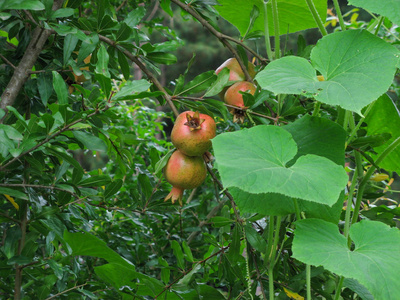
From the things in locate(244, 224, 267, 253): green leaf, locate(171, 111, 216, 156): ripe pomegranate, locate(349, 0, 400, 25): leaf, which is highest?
locate(349, 0, 400, 25): leaf

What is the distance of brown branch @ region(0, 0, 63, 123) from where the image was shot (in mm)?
791

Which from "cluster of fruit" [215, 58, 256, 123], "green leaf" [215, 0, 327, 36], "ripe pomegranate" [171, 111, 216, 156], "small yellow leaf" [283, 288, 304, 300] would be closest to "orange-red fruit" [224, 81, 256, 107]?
"cluster of fruit" [215, 58, 256, 123]

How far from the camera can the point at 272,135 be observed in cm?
58

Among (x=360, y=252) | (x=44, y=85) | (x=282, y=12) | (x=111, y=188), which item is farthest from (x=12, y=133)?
(x=282, y=12)

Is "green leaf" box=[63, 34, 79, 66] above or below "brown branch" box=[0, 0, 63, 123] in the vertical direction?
above

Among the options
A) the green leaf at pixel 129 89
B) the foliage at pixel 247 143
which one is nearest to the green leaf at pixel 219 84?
the foliage at pixel 247 143

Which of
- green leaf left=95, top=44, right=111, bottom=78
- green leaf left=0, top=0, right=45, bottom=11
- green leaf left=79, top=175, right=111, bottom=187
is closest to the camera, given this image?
green leaf left=0, top=0, right=45, bottom=11

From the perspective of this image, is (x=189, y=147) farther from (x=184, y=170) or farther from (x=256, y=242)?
(x=256, y=242)

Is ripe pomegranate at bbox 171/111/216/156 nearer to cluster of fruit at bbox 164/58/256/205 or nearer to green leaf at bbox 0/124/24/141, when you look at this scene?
cluster of fruit at bbox 164/58/256/205

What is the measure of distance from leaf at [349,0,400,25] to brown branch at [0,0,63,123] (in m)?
0.57

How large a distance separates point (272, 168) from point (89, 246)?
57cm

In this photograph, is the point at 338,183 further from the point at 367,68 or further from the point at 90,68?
the point at 90,68

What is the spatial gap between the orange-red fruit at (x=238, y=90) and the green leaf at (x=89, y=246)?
40cm

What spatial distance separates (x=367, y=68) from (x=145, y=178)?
0.54m
